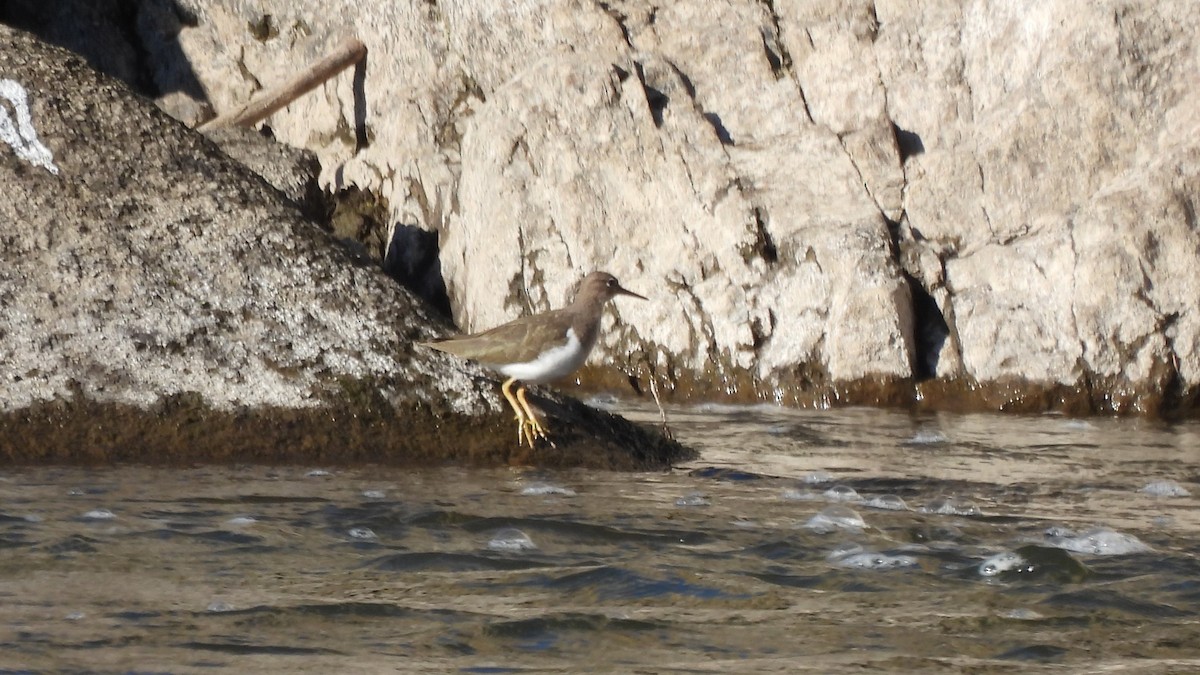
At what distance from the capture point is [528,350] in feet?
25.6

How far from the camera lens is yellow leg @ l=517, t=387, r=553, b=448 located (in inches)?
301

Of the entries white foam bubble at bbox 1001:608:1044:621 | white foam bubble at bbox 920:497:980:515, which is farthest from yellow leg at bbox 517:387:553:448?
white foam bubble at bbox 1001:608:1044:621

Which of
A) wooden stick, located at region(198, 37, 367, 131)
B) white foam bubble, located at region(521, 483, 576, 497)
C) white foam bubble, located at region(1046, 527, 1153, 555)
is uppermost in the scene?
wooden stick, located at region(198, 37, 367, 131)

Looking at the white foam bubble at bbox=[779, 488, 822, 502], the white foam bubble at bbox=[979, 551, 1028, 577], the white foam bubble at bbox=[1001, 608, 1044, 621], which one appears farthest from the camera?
the white foam bubble at bbox=[779, 488, 822, 502]

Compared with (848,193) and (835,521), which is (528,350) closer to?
(835,521)

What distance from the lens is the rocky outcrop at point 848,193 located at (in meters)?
11.4

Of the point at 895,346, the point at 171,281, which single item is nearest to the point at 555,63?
the point at 895,346

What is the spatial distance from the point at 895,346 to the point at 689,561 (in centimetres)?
569

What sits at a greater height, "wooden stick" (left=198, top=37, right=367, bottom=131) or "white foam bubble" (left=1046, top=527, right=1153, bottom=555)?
"wooden stick" (left=198, top=37, right=367, bottom=131)

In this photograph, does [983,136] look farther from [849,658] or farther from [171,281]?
[849,658]

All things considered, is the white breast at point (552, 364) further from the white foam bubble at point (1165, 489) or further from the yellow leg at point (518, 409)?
the white foam bubble at point (1165, 489)

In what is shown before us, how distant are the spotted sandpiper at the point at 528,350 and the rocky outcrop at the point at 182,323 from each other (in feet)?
0.44

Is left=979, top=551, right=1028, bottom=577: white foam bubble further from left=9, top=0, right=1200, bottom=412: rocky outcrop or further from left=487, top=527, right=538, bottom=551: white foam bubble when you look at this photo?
left=9, top=0, right=1200, bottom=412: rocky outcrop

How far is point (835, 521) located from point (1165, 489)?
2.21 m
